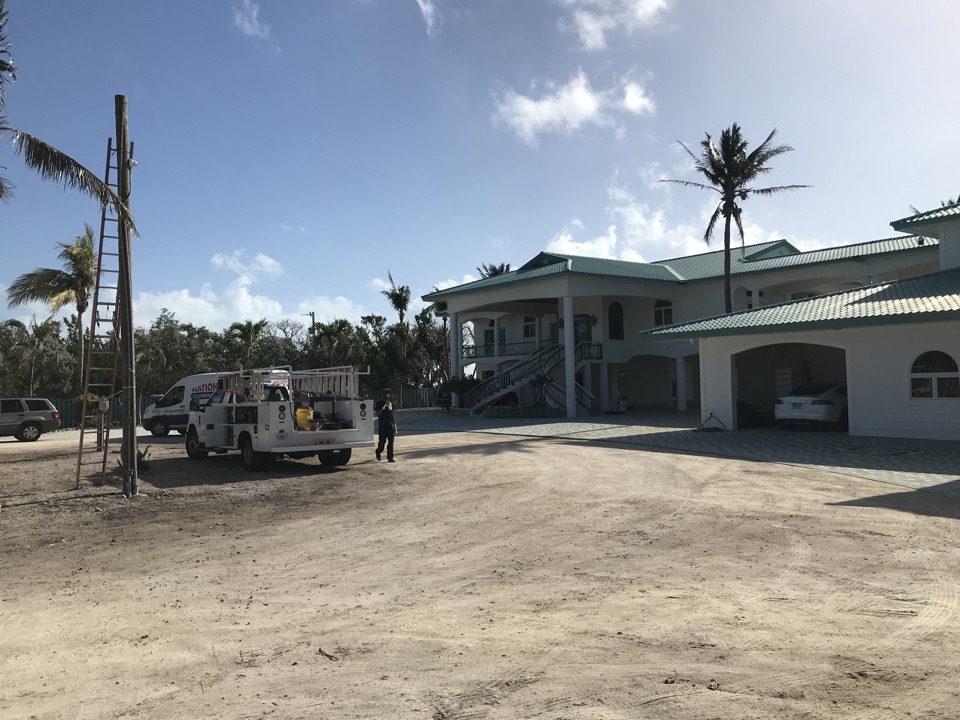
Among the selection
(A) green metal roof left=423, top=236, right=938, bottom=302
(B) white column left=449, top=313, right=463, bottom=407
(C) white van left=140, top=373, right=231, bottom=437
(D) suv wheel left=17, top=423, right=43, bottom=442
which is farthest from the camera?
(B) white column left=449, top=313, right=463, bottom=407

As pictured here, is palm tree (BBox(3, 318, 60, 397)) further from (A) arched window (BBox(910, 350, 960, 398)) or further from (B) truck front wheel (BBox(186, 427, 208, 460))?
(A) arched window (BBox(910, 350, 960, 398))

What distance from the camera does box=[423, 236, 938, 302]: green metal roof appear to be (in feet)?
102

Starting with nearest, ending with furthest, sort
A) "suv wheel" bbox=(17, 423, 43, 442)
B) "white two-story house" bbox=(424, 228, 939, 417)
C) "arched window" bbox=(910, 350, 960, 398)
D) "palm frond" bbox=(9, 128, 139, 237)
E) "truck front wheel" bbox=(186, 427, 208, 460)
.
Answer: "palm frond" bbox=(9, 128, 139, 237) → "truck front wheel" bbox=(186, 427, 208, 460) → "arched window" bbox=(910, 350, 960, 398) → "suv wheel" bbox=(17, 423, 43, 442) → "white two-story house" bbox=(424, 228, 939, 417)

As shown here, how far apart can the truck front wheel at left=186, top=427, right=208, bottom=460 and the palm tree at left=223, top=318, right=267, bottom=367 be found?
3038cm

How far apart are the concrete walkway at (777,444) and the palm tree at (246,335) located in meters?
21.1

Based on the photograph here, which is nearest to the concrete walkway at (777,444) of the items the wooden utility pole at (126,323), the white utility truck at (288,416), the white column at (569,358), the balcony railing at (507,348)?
the white column at (569,358)

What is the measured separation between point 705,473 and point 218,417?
10.6 m

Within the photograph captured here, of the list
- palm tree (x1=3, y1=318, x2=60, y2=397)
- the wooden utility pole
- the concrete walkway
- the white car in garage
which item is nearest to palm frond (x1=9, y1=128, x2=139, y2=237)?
the wooden utility pole

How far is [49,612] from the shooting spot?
625 centimetres

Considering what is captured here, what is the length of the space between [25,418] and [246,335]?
19.9m

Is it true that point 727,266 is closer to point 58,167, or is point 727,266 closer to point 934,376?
point 934,376

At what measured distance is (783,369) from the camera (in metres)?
29.0

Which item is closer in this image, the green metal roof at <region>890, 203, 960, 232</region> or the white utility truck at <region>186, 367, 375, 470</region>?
the white utility truck at <region>186, 367, 375, 470</region>

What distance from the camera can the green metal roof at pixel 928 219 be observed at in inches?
874
